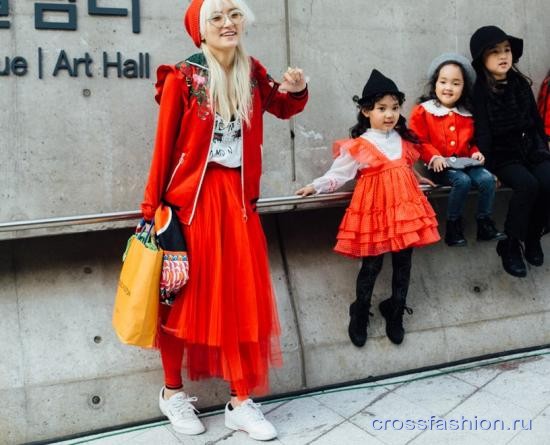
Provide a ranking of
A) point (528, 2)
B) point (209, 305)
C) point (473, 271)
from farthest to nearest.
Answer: point (528, 2), point (473, 271), point (209, 305)

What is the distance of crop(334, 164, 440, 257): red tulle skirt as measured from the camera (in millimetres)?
3219

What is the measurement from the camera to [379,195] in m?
3.34

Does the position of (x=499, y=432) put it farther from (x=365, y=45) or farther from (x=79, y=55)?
(x=79, y=55)

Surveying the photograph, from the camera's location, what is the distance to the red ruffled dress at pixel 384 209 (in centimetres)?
322

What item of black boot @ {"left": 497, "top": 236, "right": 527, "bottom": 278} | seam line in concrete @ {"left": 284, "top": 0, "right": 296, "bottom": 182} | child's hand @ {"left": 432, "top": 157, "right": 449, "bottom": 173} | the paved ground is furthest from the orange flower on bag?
black boot @ {"left": 497, "top": 236, "right": 527, "bottom": 278}

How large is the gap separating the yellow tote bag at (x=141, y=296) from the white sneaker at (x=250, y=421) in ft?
2.06

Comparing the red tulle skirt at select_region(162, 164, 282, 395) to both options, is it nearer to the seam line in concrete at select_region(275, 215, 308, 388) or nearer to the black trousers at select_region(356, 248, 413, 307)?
the seam line in concrete at select_region(275, 215, 308, 388)

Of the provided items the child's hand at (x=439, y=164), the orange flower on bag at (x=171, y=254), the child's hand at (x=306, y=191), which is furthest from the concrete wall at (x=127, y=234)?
the orange flower on bag at (x=171, y=254)

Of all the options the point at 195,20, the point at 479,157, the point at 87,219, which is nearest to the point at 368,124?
the point at 479,157

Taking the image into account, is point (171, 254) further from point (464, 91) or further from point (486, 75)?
point (486, 75)

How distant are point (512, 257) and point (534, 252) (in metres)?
0.26

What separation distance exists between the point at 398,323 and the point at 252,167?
1536 millimetres

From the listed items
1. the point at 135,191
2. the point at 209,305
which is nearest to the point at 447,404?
the point at 209,305

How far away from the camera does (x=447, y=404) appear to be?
318 cm
